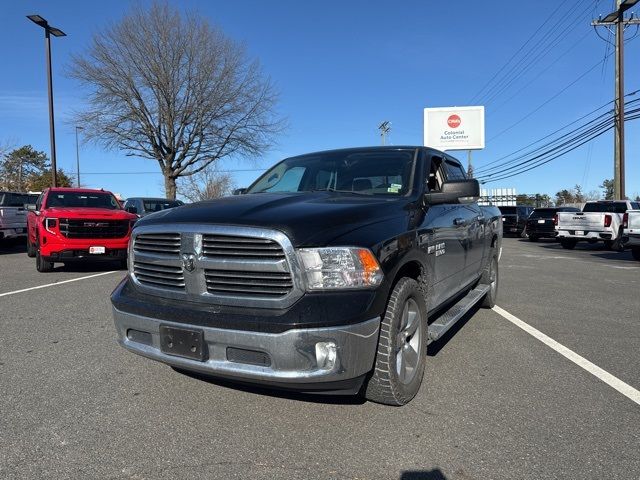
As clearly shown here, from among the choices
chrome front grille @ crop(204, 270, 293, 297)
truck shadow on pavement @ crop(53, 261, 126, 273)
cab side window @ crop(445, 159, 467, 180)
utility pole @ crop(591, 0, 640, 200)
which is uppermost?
utility pole @ crop(591, 0, 640, 200)

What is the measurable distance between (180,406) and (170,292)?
82cm

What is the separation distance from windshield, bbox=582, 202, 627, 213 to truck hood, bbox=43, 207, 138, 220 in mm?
17239

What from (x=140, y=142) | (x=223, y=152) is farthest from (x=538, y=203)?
→ (x=140, y=142)

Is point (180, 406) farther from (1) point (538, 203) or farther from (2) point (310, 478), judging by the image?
(1) point (538, 203)

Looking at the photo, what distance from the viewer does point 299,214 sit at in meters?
3.00

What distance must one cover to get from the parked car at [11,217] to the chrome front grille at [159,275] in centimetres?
1333

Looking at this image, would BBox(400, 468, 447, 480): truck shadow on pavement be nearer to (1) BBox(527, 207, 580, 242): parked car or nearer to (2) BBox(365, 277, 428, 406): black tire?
(2) BBox(365, 277, 428, 406): black tire

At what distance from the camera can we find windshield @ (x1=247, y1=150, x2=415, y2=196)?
13.5 ft

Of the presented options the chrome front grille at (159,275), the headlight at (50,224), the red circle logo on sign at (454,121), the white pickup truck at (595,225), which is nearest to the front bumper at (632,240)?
the white pickup truck at (595,225)

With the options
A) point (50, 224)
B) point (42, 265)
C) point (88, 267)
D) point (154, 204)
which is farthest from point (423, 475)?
point (154, 204)

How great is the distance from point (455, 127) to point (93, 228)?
3552cm

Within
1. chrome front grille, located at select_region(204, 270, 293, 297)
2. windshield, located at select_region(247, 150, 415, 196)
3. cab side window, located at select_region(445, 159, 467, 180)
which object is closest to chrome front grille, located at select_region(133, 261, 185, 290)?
chrome front grille, located at select_region(204, 270, 293, 297)

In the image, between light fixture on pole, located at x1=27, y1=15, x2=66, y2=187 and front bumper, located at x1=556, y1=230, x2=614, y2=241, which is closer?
front bumper, located at x1=556, y1=230, x2=614, y2=241

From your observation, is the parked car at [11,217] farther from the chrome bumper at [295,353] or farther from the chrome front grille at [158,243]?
the chrome bumper at [295,353]
